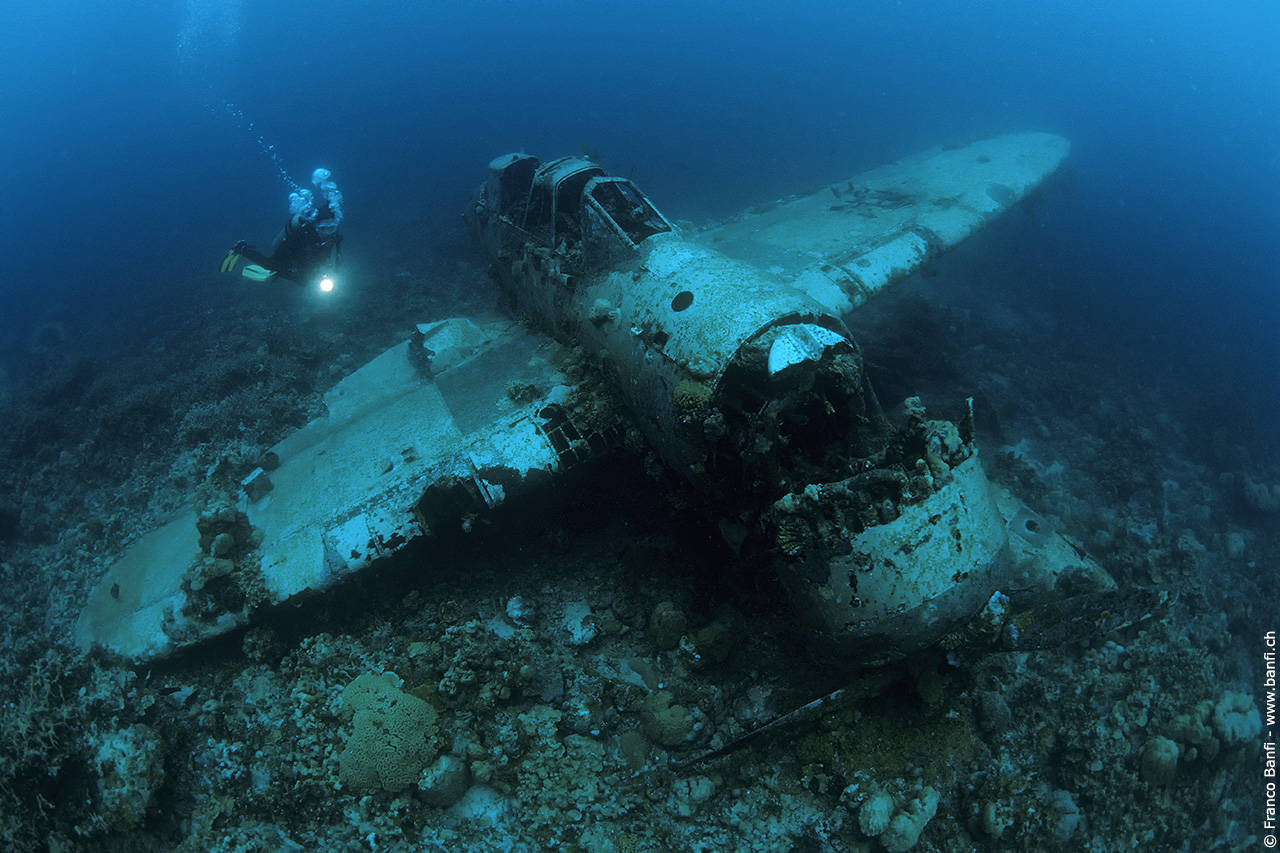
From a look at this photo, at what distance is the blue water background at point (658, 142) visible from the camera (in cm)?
1614

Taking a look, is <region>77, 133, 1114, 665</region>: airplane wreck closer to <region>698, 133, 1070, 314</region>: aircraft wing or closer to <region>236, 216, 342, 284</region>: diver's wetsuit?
<region>698, 133, 1070, 314</region>: aircraft wing

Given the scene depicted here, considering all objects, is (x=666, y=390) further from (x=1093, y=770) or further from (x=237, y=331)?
(x=237, y=331)

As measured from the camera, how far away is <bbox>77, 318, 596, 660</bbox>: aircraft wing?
17.4ft

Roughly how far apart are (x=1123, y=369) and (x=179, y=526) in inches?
624

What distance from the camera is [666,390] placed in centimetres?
485

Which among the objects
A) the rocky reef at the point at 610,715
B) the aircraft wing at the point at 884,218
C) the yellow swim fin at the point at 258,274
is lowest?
the rocky reef at the point at 610,715

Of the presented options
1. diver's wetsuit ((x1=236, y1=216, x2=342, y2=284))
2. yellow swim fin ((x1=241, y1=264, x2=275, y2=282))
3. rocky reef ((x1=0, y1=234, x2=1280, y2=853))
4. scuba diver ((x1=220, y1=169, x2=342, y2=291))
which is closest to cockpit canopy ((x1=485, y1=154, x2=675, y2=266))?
rocky reef ((x1=0, y1=234, x2=1280, y2=853))

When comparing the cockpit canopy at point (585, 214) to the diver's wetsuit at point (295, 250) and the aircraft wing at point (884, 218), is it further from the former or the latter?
the diver's wetsuit at point (295, 250)

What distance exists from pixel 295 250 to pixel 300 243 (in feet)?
0.63

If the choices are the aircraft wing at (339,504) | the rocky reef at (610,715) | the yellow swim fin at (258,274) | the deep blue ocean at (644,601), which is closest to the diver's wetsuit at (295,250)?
the yellow swim fin at (258,274)

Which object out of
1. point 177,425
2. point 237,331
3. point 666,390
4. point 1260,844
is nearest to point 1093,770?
point 1260,844

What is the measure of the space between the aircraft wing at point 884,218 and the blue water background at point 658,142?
2895mm

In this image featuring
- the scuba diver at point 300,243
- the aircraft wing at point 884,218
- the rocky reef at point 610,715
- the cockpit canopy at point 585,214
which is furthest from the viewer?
the scuba diver at point 300,243

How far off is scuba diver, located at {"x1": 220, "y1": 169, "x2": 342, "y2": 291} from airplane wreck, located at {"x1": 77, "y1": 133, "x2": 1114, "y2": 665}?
4.02 m
